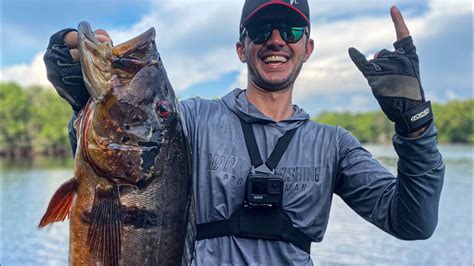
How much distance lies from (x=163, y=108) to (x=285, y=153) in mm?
869

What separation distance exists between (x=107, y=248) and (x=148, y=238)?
0.22m

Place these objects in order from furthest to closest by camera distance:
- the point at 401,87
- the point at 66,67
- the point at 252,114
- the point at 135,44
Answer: the point at 252,114, the point at 66,67, the point at 135,44, the point at 401,87

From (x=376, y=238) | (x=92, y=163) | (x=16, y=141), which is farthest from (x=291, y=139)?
(x=16, y=141)

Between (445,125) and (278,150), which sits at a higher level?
(445,125)

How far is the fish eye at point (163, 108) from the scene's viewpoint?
2818 millimetres

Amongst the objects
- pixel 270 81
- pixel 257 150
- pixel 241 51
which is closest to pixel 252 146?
pixel 257 150

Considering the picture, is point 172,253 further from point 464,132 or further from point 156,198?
point 464,132

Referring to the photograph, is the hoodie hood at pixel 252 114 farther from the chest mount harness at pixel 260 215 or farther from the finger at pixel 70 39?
the finger at pixel 70 39

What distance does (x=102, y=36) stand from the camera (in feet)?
8.95

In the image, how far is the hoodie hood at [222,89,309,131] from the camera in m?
3.25

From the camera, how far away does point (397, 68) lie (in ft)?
8.51

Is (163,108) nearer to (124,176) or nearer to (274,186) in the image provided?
(124,176)

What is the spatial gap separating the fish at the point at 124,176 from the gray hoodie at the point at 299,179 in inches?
11.9

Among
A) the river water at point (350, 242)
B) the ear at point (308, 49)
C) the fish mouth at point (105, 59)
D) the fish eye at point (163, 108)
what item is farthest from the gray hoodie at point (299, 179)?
the river water at point (350, 242)
